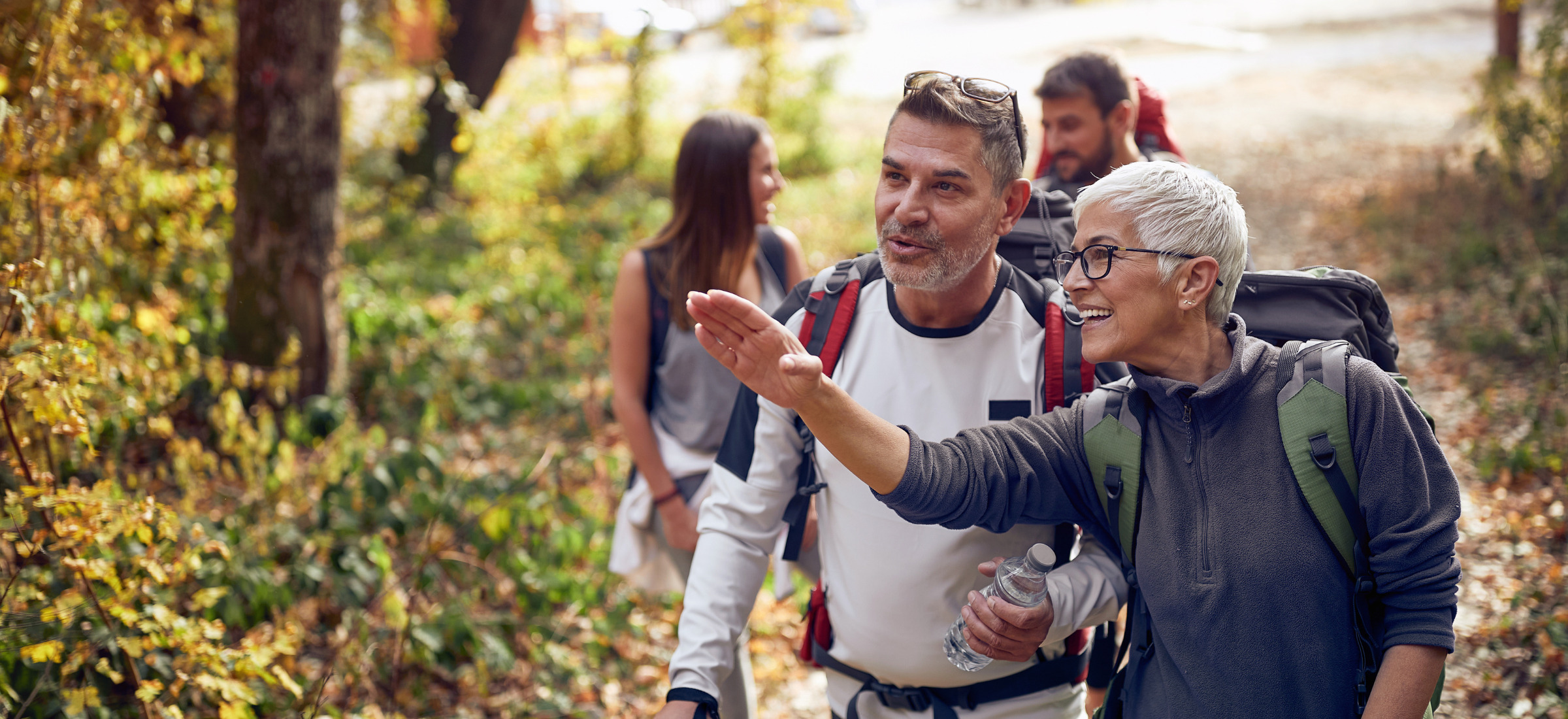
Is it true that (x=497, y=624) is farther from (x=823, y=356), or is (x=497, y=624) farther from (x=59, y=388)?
(x=823, y=356)

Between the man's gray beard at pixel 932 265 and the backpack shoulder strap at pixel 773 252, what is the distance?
4.25 feet

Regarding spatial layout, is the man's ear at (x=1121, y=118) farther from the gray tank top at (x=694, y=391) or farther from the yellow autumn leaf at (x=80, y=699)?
the yellow autumn leaf at (x=80, y=699)

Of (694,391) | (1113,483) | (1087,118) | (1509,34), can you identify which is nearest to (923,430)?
(1113,483)

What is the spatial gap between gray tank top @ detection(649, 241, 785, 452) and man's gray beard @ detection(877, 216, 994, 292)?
43.8 inches

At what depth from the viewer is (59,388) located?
2225 mm

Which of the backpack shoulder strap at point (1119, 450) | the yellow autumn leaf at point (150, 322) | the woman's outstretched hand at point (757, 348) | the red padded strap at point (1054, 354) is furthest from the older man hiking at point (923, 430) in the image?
the yellow autumn leaf at point (150, 322)

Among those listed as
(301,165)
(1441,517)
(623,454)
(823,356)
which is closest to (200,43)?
(301,165)

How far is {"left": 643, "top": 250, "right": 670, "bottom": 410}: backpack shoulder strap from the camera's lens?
3123mm

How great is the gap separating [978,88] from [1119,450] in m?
0.81

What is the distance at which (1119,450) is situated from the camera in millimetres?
1742

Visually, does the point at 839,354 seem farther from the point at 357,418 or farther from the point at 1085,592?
the point at 357,418

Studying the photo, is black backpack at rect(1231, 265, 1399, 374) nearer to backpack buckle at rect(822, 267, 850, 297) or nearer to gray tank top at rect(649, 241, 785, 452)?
backpack buckle at rect(822, 267, 850, 297)

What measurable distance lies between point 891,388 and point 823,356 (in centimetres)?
16

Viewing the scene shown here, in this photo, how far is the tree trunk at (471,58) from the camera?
10531 mm
